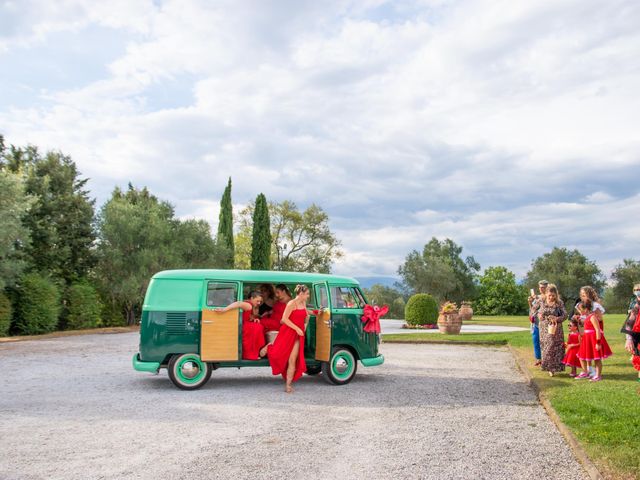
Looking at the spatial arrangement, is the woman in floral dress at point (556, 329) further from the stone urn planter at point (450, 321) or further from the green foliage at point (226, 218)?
the green foliage at point (226, 218)

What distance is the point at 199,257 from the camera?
38.3 meters

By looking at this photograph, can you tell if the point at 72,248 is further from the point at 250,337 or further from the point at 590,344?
the point at 590,344

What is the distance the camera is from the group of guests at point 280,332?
1021cm

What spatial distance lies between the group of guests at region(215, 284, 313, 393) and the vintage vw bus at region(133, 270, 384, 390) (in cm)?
17

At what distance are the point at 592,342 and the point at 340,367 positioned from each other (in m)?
4.44

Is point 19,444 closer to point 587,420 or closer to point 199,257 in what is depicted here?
point 587,420

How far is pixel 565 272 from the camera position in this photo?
7212 centimetres

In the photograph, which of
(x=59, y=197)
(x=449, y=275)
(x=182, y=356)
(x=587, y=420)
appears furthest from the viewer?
(x=449, y=275)

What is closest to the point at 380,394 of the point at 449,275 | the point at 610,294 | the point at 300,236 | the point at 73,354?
the point at 73,354

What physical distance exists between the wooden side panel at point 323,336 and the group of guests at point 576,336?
411 centimetres

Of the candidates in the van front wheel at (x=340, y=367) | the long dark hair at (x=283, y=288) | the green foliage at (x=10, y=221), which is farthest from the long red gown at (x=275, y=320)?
the green foliage at (x=10, y=221)

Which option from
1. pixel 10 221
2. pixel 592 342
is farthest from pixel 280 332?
pixel 10 221

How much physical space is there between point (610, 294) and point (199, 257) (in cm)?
4894

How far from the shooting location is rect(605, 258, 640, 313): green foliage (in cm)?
6419
